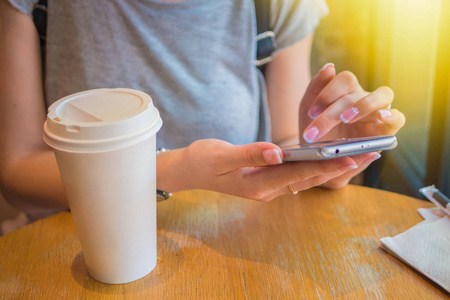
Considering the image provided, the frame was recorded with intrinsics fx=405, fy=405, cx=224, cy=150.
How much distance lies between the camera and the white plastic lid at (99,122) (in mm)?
531

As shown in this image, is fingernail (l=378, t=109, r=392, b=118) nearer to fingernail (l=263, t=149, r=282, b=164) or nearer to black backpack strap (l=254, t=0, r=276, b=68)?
fingernail (l=263, t=149, r=282, b=164)

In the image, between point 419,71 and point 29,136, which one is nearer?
point 29,136

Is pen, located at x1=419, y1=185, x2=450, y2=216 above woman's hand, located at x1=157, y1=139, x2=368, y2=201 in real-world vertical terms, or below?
below

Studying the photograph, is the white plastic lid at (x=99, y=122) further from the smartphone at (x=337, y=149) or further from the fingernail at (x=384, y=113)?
the fingernail at (x=384, y=113)

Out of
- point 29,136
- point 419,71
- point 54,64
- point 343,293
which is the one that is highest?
point 54,64

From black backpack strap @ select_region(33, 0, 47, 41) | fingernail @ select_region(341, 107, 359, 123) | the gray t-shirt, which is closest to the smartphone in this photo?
fingernail @ select_region(341, 107, 359, 123)

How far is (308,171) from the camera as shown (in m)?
0.62

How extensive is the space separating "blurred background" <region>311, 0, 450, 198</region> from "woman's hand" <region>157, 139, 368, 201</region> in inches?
39.3

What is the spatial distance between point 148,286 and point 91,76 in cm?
60

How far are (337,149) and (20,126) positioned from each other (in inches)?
29.3

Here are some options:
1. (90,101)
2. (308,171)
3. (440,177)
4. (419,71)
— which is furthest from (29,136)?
(419,71)

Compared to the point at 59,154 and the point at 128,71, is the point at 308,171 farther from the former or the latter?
the point at 128,71

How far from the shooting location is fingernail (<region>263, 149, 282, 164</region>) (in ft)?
1.98

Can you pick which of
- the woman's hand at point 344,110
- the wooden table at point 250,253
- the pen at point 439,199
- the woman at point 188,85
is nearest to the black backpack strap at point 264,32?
the woman at point 188,85
